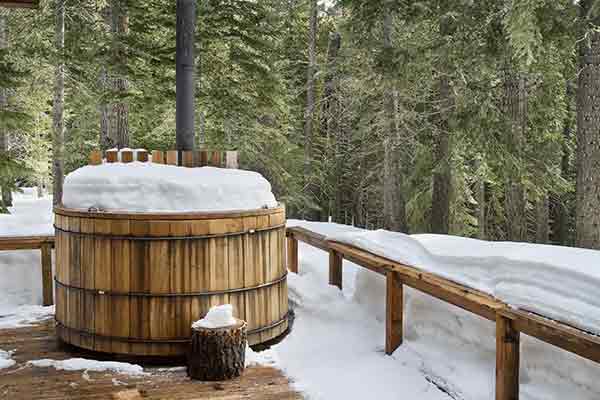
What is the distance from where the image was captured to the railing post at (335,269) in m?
6.26

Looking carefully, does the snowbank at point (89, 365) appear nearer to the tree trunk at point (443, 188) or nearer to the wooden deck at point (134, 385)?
the wooden deck at point (134, 385)

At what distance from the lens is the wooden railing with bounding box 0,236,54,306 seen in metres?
6.17

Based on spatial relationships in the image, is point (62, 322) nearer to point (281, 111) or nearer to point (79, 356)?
point (79, 356)

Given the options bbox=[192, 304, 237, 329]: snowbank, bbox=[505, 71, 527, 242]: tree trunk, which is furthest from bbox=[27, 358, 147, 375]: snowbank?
bbox=[505, 71, 527, 242]: tree trunk

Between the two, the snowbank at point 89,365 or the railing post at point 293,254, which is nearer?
the snowbank at point 89,365

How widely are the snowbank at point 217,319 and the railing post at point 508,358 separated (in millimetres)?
2073

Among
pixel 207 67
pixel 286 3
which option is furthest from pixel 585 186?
pixel 286 3

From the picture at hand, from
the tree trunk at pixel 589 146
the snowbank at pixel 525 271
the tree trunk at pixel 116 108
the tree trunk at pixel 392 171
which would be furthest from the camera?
the tree trunk at pixel 392 171

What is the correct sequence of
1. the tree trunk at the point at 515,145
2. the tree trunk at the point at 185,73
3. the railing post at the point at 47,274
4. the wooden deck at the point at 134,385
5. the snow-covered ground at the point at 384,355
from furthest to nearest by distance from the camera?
the tree trunk at the point at 515,145 < the railing post at the point at 47,274 < the tree trunk at the point at 185,73 < the wooden deck at the point at 134,385 < the snow-covered ground at the point at 384,355

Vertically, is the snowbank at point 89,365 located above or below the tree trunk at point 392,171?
below

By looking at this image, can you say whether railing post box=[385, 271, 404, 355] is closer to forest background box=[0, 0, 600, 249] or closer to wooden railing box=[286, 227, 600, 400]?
wooden railing box=[286, 227, 600, 400]

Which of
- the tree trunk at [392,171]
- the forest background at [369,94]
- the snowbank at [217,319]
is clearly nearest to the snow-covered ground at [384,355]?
the snowbank at [217,319]

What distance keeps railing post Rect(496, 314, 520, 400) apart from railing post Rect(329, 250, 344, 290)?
312 cm

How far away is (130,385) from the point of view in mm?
4141
